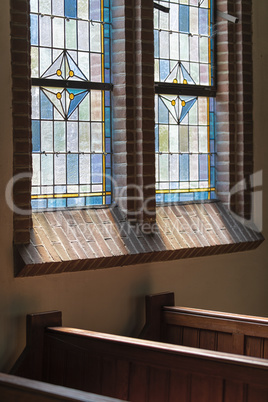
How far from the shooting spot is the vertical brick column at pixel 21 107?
4453mm

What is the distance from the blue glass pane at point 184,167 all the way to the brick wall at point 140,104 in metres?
0.37

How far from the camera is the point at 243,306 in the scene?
607cm

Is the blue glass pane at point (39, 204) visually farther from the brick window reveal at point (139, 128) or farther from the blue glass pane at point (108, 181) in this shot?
the blue glass pane at point (108, 181)

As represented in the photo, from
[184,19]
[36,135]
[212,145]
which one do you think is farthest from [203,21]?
[36,135]

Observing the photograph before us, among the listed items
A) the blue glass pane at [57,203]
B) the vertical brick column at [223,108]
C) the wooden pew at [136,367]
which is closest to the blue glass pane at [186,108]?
the vertical brick column at [223,108]

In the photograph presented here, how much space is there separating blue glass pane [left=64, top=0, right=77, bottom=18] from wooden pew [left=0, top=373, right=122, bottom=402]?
2.82 m

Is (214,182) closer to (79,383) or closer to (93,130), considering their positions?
(93,130)

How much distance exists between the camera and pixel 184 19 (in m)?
5.85

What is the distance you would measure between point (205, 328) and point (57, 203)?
4.60 feet

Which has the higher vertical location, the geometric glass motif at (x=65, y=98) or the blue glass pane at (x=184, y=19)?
the blue glass pane at (x=184, y=19)

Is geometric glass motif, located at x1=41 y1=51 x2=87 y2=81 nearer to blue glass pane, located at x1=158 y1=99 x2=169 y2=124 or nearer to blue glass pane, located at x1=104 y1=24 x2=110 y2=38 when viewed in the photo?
blue glass pane, located at x1=104 y1=24 x2=110 y2=38

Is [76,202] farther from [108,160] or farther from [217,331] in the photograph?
[217,331]

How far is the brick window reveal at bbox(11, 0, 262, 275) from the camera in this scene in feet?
14.7

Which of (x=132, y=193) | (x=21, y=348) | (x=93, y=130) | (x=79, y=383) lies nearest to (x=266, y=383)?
(x=79, y=383)
